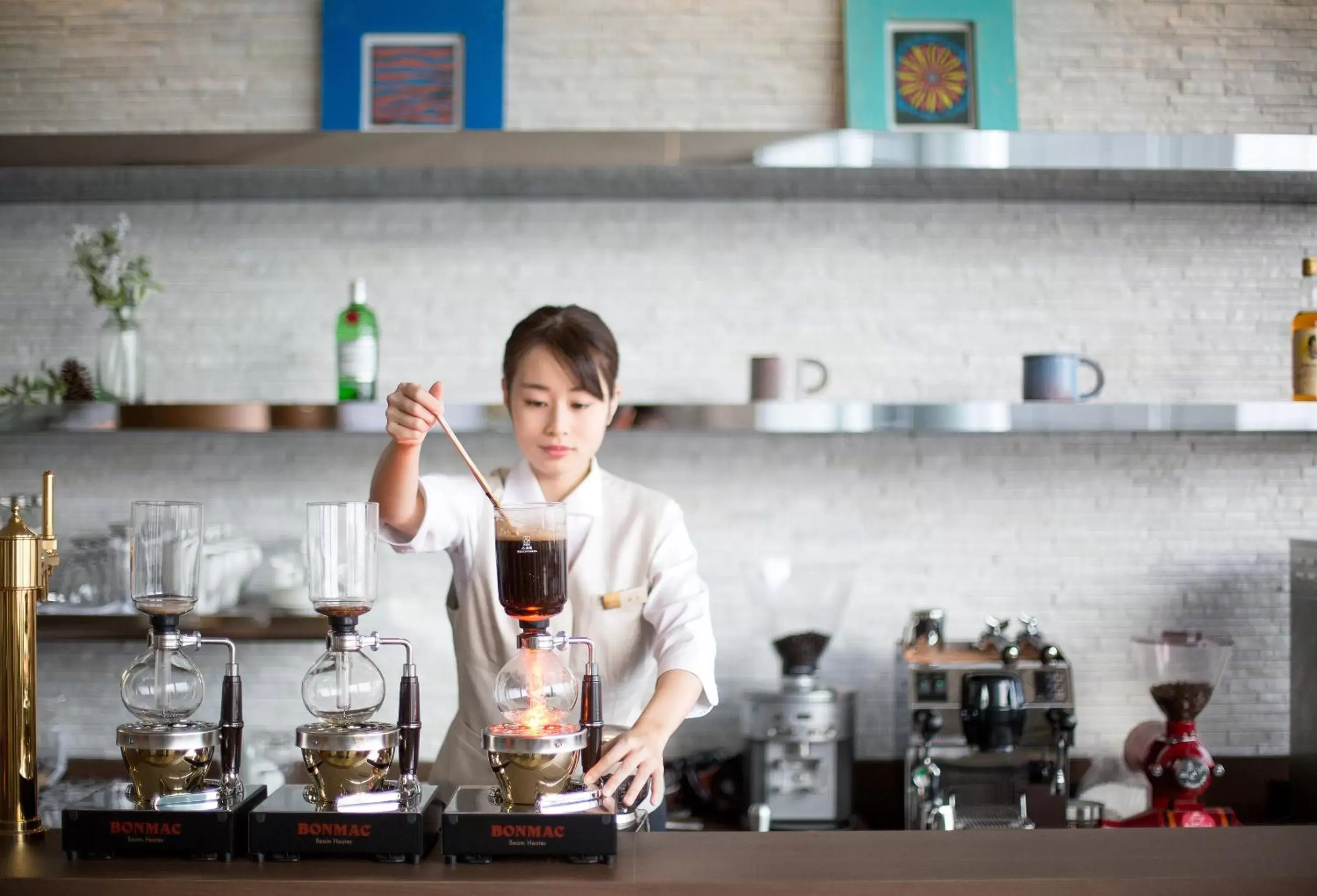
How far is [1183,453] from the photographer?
3242mm

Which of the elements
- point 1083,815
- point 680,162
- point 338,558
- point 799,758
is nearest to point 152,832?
point 338,558

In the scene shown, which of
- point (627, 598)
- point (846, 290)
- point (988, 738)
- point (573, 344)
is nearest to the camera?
point (573, 344)

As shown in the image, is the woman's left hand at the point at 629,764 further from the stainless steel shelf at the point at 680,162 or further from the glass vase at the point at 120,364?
the glass vase at the point at 120,364

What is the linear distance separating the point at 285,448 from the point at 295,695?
66 cm

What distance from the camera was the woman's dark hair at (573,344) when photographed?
196cm

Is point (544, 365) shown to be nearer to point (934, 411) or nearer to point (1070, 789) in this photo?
point (934, 411)

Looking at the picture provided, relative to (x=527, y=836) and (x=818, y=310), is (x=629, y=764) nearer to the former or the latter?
(x=527, y=836)

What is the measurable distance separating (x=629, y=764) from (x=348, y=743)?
1.12ft

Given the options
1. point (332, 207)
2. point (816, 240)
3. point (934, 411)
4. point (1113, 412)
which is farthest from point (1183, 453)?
point (332, 207)

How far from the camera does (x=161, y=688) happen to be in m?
1.39

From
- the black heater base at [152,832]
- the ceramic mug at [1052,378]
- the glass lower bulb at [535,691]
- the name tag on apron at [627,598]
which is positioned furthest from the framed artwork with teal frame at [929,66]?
the black heater base at [152,832]

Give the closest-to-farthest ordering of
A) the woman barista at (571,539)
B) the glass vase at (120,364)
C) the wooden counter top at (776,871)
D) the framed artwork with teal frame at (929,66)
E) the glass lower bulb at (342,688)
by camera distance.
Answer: the wooden counter top at (776,871) → the glass lower bulb at (342,688) → the woman barista at (571,539) → the glass vase at (120,364) → the framed artwork with teal frame at (929,66)

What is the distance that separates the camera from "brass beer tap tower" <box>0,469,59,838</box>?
146 cm

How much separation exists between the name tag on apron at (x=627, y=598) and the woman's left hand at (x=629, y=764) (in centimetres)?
48
